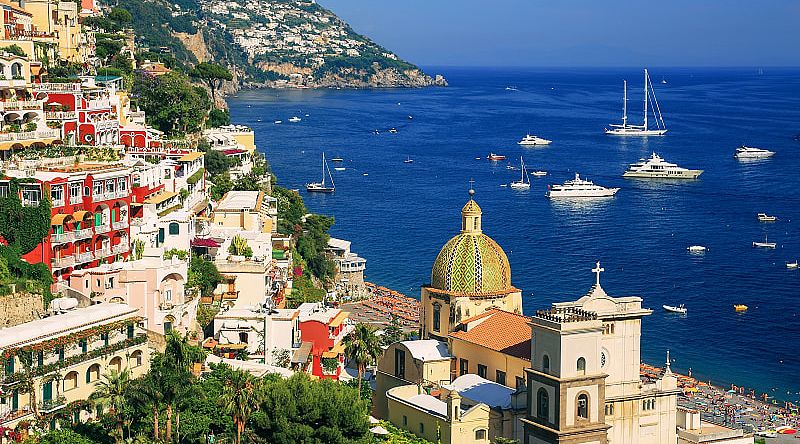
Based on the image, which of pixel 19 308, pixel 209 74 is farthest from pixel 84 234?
pixel 209 74

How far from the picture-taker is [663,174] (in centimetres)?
12056

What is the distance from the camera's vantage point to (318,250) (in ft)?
221

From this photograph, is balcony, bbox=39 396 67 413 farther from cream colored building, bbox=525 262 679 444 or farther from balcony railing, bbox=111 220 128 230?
cream colored building, bbox=525 262 679 444

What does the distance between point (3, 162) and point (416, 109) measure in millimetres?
155976

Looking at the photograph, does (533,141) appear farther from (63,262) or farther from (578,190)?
(63,262)

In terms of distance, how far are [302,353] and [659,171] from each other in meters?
82.4

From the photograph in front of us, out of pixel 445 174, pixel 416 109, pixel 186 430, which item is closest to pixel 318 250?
pixel 186 430

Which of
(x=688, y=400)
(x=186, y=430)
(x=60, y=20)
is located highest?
(x=60, y=20)

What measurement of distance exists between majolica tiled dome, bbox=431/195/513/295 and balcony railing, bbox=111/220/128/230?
1085 cm

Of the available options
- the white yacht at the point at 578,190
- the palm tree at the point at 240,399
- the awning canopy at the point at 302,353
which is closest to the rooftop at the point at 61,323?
the palm tree at the point at 240,399

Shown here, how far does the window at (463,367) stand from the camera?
127 ft

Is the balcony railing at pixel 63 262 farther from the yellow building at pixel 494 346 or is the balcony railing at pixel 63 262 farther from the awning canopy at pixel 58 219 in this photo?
the yellow building at pixel 494 346

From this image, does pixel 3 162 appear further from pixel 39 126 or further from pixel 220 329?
pixel 220 329

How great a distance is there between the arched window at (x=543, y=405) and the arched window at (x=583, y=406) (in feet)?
Result: 2.44
